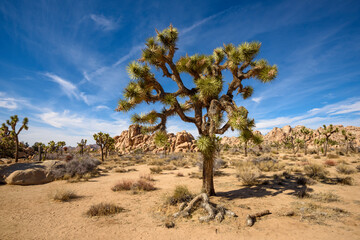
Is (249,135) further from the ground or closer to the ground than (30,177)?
further from the ground

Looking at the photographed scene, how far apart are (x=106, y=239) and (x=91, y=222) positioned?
3.90 feet

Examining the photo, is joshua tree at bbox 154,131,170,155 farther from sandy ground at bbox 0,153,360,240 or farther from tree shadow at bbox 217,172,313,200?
tree shadow at bbox 217,172,313,200

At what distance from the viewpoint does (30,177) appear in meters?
9.50

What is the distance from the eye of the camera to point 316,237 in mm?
3754

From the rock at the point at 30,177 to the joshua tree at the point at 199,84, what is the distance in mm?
7718

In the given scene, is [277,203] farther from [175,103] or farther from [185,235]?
[175,103]

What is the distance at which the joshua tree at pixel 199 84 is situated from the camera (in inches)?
242

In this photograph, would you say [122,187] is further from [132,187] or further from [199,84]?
[199,84]

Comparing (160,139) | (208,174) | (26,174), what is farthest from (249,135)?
(26,174)

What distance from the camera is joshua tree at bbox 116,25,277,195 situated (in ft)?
20.1

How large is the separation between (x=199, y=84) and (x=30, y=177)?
10.9 metres

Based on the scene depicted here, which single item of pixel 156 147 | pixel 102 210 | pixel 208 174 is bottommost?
pixel 102 210

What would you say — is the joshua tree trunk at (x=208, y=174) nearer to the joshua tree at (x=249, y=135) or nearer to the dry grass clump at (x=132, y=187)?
the joshua tree at (x=249, y=135)

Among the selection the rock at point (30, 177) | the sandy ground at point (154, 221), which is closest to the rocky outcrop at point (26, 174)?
the rock at point (30, 177)
